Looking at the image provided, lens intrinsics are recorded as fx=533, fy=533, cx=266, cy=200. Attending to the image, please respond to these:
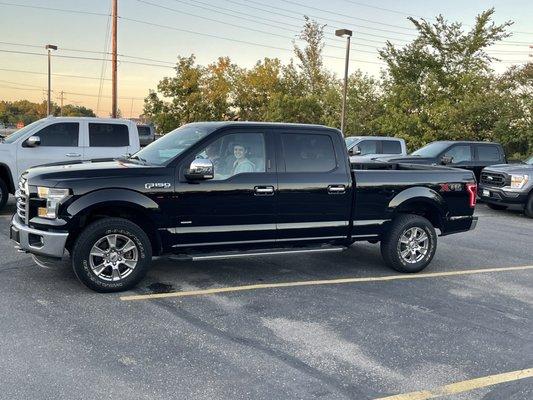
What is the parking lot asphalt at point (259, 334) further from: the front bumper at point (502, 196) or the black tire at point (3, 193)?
the front bumper at point (502, 196)

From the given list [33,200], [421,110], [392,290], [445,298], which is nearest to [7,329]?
[33,200]

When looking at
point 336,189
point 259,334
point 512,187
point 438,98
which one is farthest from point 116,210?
point 438,98

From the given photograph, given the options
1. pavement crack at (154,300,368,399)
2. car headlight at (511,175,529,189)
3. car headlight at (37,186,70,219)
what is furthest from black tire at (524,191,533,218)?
car headlight at (37,186,70,219)

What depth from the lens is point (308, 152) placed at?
653cm

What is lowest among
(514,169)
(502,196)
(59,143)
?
A: (502,196)

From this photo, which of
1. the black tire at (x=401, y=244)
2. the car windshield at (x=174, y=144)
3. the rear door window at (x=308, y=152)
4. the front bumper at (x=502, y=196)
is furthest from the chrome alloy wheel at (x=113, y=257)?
the front bumper at (x=502, y=196)

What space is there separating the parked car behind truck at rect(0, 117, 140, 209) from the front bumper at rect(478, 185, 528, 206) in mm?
8626

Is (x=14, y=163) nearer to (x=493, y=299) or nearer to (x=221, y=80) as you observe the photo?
(x=493, y=299)

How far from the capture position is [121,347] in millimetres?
4285

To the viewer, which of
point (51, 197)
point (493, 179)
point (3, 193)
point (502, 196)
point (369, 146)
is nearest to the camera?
point (51, 197)

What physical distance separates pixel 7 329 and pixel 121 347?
A: 1077 millimetres

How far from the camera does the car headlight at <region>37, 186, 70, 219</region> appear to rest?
536 centimetres

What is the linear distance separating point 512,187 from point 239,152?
30.2 ft

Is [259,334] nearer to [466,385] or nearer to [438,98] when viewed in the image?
[466,385]
